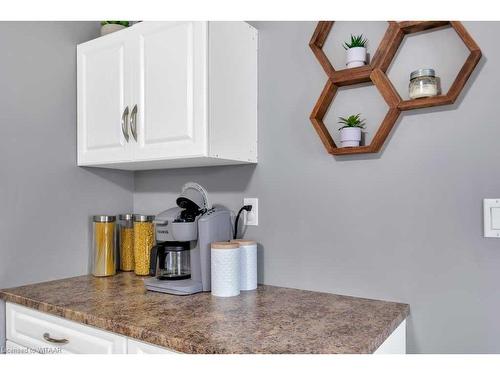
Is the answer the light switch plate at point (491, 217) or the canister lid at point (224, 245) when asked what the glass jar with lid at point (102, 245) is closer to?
the canister lid at point (224, 245)

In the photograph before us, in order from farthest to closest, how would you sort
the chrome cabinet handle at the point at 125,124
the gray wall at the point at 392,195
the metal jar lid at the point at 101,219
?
the metal jar lid at the point at 101,219
the chrome cabinet handle at the point at 125,124
the gray wall at the point at 392,195

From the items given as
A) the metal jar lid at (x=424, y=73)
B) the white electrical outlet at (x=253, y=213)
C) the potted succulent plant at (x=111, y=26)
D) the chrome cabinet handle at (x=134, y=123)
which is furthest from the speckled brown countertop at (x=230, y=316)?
the potted succulent plant at (x=111, y=26)

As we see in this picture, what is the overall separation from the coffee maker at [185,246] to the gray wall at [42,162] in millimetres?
529

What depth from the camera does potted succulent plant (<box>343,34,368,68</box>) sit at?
4.84ft

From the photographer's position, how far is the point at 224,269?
1502mm

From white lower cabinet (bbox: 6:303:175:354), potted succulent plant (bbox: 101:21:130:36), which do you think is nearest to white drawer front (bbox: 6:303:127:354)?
white lower cabinet (bbox: 6:303:175:354)

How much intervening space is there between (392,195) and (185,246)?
0.83 m

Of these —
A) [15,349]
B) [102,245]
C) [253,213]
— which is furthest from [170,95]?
[15,349]

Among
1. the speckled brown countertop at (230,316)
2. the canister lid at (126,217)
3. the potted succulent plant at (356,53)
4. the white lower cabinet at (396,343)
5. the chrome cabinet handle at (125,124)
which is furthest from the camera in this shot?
the canister lid at (126,217)

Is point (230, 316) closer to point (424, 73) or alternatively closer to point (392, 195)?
point (392, 195)

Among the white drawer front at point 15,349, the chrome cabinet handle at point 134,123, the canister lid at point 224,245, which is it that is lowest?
the white drawer front at point 15,349

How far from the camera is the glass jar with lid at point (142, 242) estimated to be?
1914mm

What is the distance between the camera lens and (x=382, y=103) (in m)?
1.48

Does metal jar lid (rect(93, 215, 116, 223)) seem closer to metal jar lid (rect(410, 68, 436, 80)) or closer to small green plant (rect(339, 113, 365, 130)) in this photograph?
small green plant (rect(339, 113, 365, 130))
